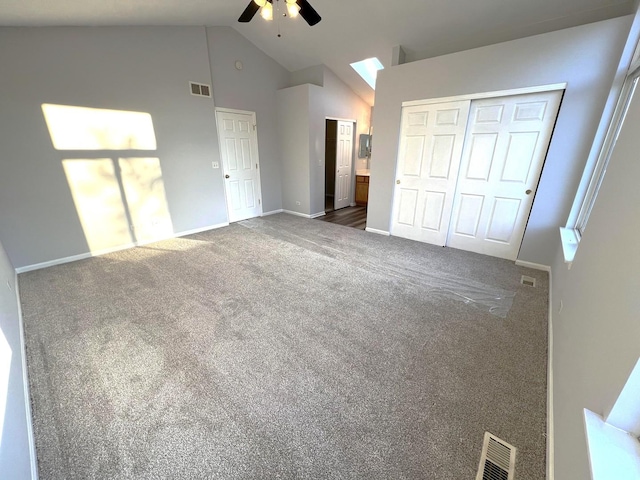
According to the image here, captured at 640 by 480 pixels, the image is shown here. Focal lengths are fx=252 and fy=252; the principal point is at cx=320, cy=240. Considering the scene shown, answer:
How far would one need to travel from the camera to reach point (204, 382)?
1.68 meters

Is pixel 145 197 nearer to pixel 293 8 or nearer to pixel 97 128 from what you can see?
pixel 97 128

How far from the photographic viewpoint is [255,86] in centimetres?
497

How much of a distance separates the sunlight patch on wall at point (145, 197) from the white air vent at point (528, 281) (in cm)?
520

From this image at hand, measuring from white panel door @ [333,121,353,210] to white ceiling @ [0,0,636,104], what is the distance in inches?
59.9

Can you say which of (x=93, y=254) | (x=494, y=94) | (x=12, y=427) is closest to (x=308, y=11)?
(x=494, y=94)

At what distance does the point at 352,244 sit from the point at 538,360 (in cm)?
261

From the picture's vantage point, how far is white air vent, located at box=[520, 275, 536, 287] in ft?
9.43

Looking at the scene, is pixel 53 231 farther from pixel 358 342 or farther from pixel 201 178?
pixel 358 342

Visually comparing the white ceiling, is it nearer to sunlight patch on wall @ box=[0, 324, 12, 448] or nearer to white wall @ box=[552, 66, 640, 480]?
white wall @ box=[552, 66, 640, 480]

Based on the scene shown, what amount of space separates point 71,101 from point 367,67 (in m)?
4.76

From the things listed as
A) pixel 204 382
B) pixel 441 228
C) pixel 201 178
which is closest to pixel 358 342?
pixel 204 382

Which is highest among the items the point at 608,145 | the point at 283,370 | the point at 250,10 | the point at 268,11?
the point at 250,10

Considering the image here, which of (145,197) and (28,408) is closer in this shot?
A: (28,408)

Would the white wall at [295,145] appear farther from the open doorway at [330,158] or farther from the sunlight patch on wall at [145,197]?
the sunlight patch on wall at [145,197]
